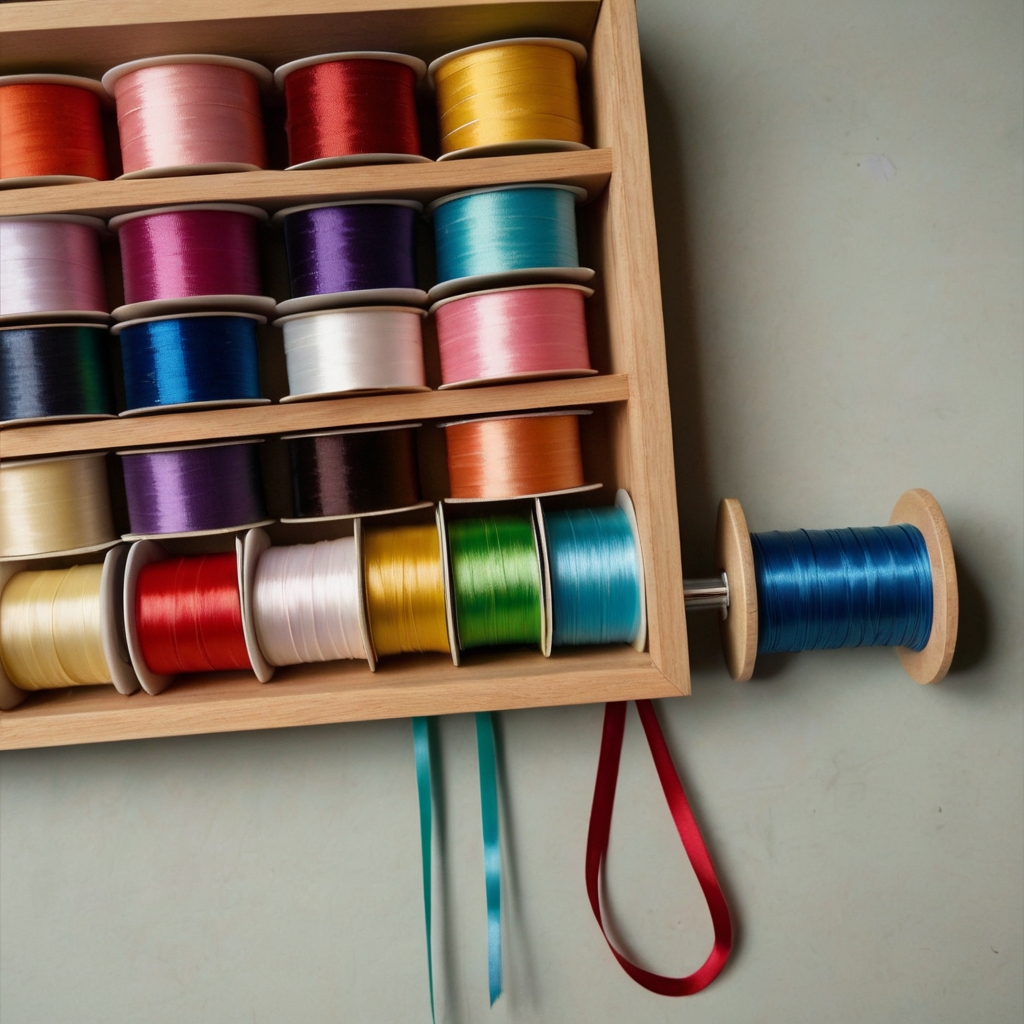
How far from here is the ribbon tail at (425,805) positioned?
1.35 metres

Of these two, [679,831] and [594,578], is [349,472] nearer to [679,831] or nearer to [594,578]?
[594,578]

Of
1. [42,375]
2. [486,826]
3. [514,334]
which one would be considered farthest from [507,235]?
[486,826]

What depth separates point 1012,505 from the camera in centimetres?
144

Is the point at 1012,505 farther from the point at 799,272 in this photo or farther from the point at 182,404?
the point at 182,404

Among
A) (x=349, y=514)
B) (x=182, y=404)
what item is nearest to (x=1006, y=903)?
(x=349, y=514)

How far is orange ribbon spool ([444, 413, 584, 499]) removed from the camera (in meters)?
1.22

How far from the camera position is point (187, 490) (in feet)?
3.97

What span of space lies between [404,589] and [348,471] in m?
0.20

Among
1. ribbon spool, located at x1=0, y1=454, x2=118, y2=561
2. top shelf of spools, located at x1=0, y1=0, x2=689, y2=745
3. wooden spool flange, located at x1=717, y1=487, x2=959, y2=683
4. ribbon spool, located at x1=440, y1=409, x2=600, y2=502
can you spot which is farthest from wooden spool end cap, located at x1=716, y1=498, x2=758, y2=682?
ribbon spool, located at x1=0, y1=454, x2=118, y2=561

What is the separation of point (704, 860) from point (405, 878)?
53 cm

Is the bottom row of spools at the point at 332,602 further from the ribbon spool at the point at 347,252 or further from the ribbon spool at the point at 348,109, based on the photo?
the ribbon spool at the point at 348,109

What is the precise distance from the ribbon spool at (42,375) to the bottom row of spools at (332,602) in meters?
0.24

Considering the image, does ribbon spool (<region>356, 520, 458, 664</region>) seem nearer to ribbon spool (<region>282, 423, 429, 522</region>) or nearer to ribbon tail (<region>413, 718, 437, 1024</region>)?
ribbon spool (<region>282, 423, 429, 522</region>)

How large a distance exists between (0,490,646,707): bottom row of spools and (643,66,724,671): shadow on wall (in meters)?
0.21
